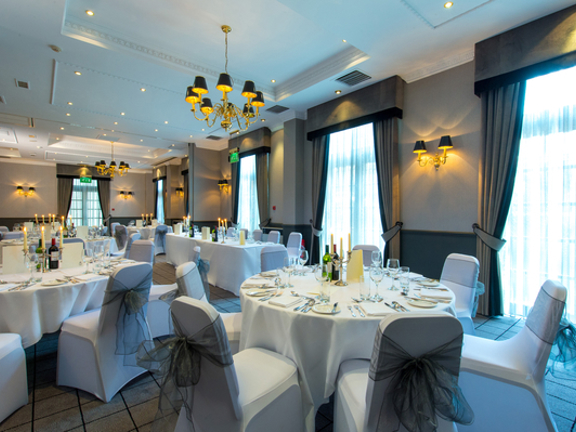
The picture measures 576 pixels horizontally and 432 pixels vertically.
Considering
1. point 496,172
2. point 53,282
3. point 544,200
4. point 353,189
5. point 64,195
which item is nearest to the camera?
point 53,282

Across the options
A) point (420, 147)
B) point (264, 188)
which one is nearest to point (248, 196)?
point (264, 188)

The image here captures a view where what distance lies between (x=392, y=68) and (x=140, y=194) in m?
16.4

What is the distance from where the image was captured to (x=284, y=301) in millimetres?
2053

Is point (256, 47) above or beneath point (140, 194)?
above

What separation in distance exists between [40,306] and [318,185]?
18.4 ft

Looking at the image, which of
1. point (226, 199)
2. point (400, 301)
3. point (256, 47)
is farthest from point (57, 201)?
point (400, 301)

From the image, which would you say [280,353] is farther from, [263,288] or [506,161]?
[506,161]

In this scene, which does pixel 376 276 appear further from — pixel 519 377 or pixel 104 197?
pixel 104 197

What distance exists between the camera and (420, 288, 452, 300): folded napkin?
2.16m

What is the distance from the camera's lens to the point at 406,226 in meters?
5.43

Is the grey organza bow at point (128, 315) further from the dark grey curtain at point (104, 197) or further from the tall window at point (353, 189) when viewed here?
Result: the dark grey curtain at point (104, 197)

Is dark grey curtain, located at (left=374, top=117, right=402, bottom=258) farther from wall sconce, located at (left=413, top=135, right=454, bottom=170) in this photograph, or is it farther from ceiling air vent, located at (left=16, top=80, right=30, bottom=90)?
ceiling air vent, located at (left=16, top=80, right=30, bottom=90)

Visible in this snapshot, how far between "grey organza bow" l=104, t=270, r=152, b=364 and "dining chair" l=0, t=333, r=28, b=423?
2.07ft

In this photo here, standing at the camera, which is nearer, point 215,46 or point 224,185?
point 215,46
